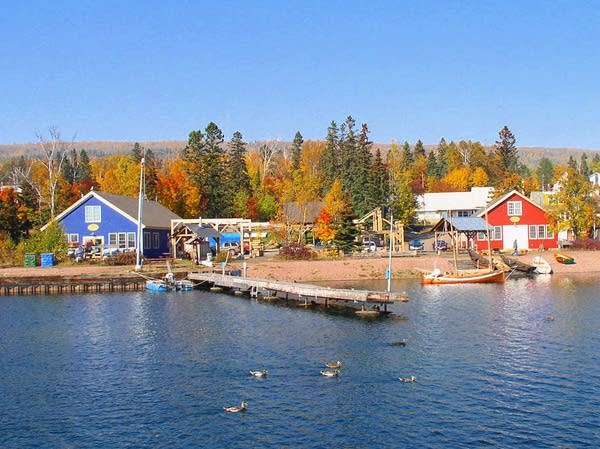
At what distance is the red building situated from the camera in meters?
80.1

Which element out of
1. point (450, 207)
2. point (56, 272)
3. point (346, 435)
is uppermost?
point (450, 207)

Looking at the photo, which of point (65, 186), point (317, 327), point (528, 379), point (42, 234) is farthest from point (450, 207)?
point (528, 379)

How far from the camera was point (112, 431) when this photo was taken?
21938mm

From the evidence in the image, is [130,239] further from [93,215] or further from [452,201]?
[452,201]

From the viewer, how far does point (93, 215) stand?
240ft

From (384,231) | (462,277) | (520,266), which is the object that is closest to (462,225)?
(520,266)

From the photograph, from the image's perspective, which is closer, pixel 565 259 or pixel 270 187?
pixel 565 259

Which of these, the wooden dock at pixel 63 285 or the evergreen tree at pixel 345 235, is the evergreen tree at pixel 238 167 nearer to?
the evergreen tree at pixel 345 235

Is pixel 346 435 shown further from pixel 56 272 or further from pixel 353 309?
pixel 56 272

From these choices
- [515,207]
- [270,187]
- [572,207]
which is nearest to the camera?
[572,207]

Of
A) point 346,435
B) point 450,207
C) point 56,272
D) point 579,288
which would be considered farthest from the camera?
point 450,207

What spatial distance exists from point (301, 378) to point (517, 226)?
59.1 metres

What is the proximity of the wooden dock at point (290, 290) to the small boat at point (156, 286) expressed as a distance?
3.50 m

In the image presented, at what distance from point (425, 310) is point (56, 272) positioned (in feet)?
116
